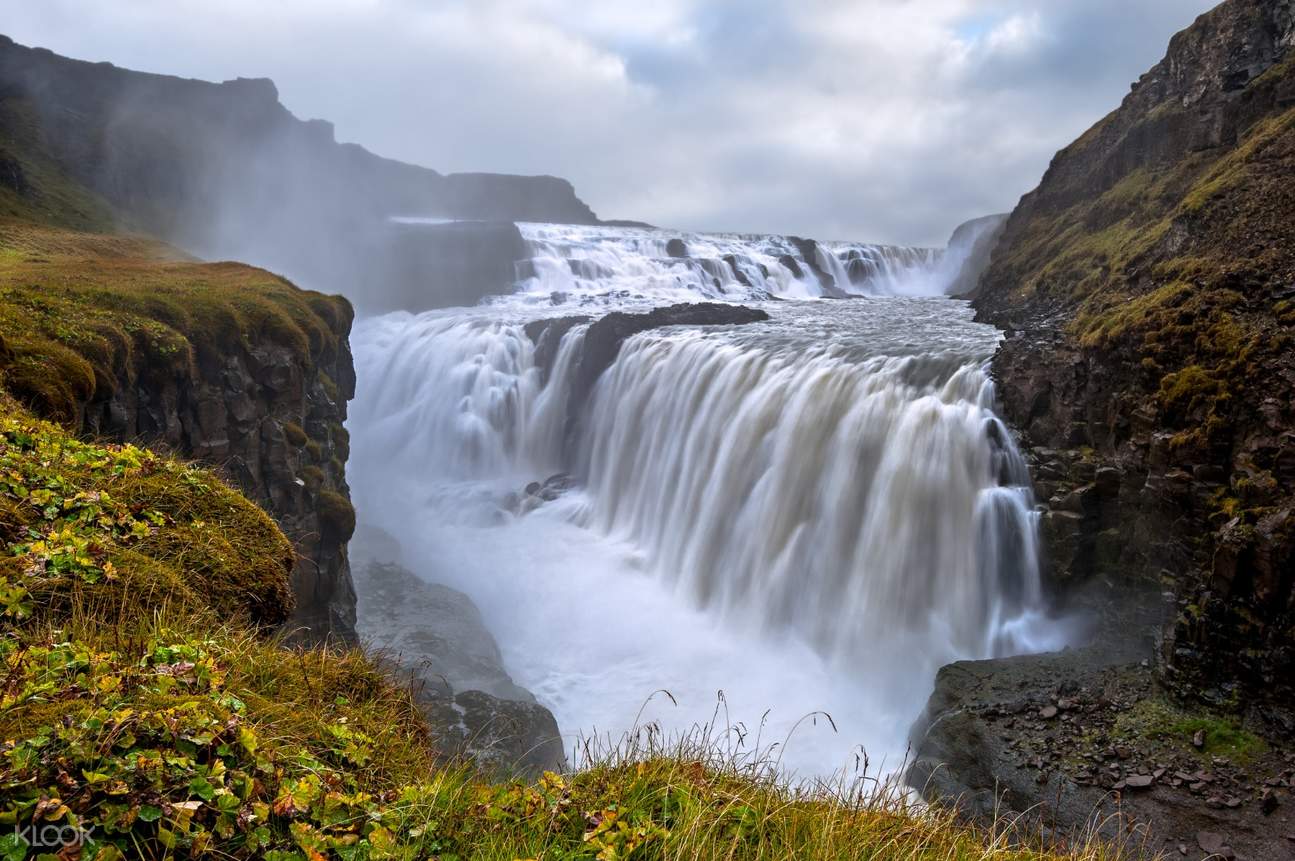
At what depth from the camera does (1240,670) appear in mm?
8523

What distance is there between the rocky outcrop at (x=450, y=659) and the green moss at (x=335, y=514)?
2.46 meters

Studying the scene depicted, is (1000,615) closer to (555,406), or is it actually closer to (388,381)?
(555,406)

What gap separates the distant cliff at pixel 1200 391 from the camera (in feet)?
28.5

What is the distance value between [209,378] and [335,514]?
139 inches

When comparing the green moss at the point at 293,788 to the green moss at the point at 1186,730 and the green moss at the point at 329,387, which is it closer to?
the green moss at the point at 1186,730

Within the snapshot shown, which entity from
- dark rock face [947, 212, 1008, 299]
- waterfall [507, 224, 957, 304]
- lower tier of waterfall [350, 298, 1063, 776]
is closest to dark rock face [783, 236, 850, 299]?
waterfall [507, 224, 957, 304]

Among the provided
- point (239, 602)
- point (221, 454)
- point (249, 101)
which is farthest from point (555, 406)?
point (249, 101)

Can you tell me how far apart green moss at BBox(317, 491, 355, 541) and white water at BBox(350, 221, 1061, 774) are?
4.88 metres

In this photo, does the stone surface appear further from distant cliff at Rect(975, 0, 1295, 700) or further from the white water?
distant cliff at Rect(975, 0, 1295, 700)

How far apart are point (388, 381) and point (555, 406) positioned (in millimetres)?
9776

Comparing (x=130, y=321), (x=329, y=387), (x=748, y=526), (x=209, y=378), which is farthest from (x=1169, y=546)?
(x=329, y=387)

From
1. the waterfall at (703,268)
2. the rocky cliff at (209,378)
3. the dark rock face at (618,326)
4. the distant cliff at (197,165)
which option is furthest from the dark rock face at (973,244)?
the rocky cliff at (209,378)

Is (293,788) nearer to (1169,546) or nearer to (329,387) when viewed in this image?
(1169,546)

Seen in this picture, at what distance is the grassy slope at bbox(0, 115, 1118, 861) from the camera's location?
248 centimetres
